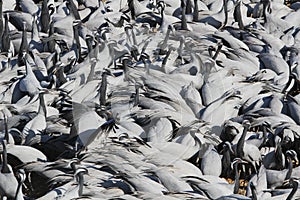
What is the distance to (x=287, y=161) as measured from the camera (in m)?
9.93

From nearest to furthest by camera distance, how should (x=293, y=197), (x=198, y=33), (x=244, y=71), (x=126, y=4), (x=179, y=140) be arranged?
(x=293, y=197) → (x=179, y=140) → (x=244, y=71) → (x=198, y=33) → (x=126, y=4)

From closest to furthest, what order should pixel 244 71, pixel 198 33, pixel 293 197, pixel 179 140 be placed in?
pixel 293 197, pixel 179 140, pixel 244 71, pixel 198 33

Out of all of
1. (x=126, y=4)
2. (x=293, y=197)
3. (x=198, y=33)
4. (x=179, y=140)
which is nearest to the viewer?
(x=293, y=197)

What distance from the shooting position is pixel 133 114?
10242 mm

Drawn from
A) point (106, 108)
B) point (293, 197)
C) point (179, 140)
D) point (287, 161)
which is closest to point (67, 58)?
point (106, 108)

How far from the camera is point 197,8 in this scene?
42.3 ft

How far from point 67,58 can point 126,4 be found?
85.0 inches

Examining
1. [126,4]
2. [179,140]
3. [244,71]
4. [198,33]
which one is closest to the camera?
[179,140]

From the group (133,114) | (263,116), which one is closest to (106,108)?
(133,114)

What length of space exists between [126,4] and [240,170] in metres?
4.28

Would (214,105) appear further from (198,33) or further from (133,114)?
(198,33)

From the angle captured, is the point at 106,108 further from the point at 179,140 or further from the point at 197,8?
the point at 197,8

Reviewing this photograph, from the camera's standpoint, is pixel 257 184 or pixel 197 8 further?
A: pixel 197 8

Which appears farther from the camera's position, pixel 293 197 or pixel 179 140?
pixel 179 140
